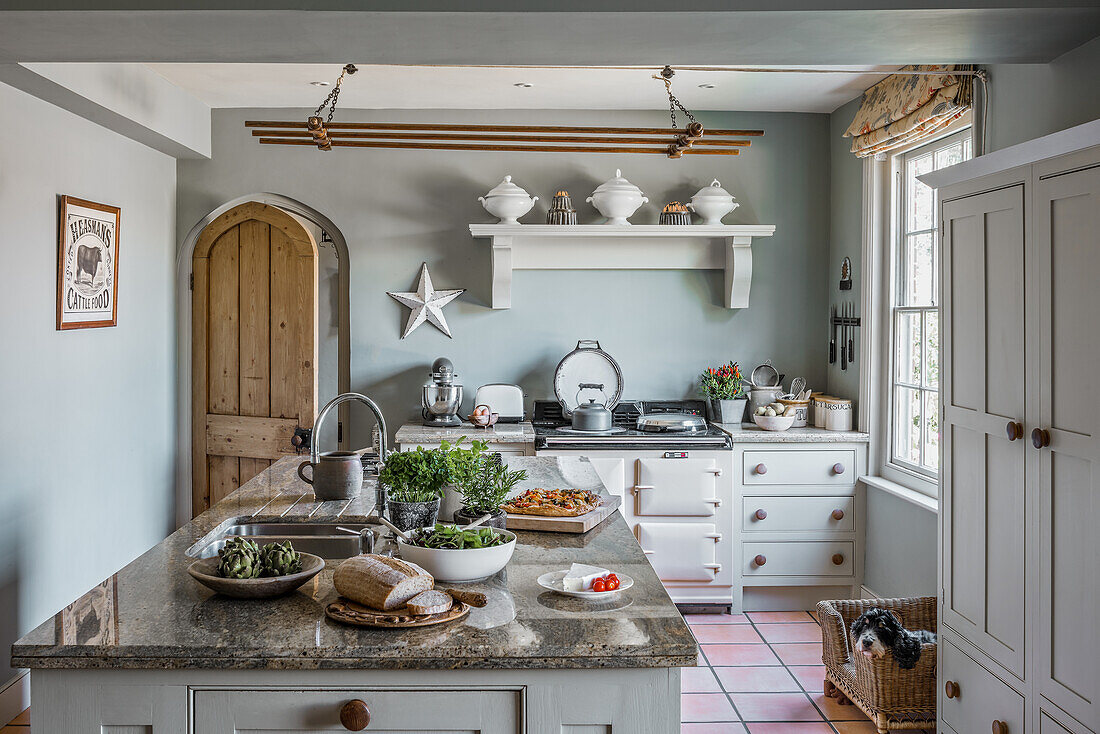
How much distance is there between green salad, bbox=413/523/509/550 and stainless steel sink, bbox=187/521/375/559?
19.4 inches

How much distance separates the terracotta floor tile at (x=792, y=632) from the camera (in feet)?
13.4

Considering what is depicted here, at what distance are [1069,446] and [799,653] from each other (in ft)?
6.76

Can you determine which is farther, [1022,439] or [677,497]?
[677,497]

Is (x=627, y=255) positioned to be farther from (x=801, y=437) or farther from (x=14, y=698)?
(x=14, y=698)

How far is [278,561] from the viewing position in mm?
1881

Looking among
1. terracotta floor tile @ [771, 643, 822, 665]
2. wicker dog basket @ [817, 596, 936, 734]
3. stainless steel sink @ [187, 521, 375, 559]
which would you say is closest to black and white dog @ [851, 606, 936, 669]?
wicker dog basket @ [817, 596, 936, 734]

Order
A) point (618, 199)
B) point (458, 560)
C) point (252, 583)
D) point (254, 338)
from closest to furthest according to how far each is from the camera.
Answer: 1. point (252, 583)
2. point (458, 560)
3. point (618, 199)
4. point (254, 338)

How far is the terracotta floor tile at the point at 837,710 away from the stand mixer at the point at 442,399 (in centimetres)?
219

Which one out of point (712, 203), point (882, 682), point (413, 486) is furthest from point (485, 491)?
point (712, 203)

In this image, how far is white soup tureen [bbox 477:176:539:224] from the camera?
4578mm

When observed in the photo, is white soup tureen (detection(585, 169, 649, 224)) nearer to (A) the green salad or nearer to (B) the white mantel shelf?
(B) the white mantel shelf

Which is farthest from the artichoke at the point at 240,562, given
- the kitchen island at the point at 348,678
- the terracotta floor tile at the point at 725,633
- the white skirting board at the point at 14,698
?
the terracotta floor tile at the point at 725,633

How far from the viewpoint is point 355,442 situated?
16.4 feet

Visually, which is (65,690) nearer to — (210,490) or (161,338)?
(161,338)
